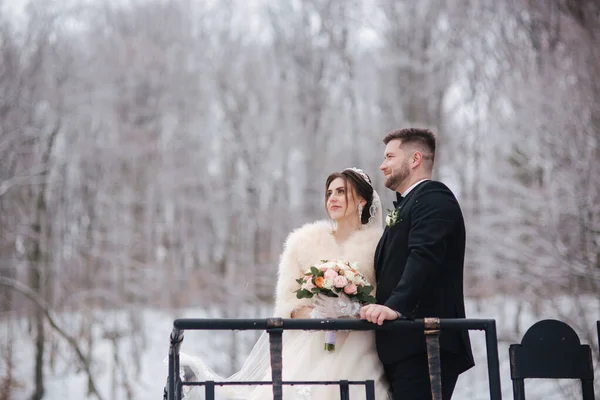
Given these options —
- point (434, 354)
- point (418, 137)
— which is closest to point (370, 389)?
point (434, 354)

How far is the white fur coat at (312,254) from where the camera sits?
413cm

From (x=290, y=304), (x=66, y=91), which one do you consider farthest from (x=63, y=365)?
(x=290, y=304)

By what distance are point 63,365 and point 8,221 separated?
402cm

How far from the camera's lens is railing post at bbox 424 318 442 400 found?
3.12m

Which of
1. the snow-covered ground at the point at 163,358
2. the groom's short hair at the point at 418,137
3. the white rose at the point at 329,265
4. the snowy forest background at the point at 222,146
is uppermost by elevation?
the snowy forest background at the point at 222,146

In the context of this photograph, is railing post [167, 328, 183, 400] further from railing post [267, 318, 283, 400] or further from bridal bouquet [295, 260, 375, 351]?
bridal bouquet [295, 260, 375, 351]

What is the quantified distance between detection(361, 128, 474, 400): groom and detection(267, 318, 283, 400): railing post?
0.51 m

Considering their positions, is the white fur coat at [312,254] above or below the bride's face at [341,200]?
below

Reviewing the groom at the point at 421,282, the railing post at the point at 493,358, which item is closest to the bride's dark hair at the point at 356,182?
the groom at the point at 421,282

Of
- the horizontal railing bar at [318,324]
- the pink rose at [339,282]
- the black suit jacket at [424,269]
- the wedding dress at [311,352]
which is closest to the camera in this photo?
the horizontal railing bar at [318,324]

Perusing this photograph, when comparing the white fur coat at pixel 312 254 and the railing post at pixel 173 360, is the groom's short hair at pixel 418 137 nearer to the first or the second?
the white fur coat at pixel 312 254

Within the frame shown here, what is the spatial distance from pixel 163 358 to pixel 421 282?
48.4ft

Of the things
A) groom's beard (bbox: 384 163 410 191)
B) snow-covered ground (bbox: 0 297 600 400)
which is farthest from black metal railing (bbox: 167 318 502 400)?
snow-covered ground (bbox: 0 297 600 400)

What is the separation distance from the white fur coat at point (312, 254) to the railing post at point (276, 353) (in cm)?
101
